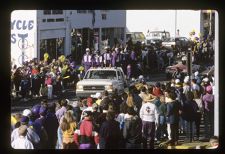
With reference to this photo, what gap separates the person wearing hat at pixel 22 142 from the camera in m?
8.49

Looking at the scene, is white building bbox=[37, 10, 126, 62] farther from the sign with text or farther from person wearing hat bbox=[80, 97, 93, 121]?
person wearing hat bbox=[80, 97, 93, 121]

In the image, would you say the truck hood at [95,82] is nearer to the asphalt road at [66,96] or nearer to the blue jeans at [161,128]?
the asphalt road at [66,96]

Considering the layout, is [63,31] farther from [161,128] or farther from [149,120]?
[161,128]

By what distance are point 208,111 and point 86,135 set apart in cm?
148

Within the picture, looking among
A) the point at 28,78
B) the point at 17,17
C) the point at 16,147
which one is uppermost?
the point at 17,17

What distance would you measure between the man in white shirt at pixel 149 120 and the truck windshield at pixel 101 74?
1.79 ft

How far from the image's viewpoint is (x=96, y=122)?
9.20 metres

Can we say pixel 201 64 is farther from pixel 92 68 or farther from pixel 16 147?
pixel 16 147

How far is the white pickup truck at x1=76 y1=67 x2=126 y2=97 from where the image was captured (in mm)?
9406
